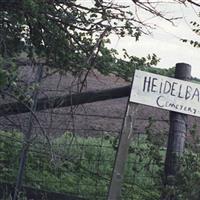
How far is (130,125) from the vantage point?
Answer: 5.15 m

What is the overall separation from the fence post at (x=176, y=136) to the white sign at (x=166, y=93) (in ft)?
0.50

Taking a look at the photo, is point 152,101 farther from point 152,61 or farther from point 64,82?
point 64,82

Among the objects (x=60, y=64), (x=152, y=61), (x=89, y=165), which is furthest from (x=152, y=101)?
(x=89, y=165)

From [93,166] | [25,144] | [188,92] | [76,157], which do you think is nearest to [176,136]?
[188,92]

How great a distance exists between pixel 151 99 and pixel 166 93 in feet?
0.48

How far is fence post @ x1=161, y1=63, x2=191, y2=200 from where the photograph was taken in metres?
5.41

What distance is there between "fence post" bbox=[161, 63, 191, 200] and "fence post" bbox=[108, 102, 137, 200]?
47cm

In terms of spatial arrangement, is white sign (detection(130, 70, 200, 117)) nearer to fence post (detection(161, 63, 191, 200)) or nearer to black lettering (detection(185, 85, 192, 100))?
black lettering (detection(185, 85, 192, 100))

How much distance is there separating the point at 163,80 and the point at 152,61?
0.63 m

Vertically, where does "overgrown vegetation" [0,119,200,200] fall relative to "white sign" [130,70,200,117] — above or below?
below

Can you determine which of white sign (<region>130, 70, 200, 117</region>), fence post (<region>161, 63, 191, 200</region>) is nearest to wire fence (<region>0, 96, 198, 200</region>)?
fence post (<region>161, 63, 191, 200</region>)

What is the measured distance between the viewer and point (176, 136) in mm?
5496

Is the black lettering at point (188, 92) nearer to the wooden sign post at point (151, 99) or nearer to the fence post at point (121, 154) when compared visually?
the wooden sign post at point (151, 99)

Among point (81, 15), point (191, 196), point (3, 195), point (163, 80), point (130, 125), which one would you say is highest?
point (81, 15)
